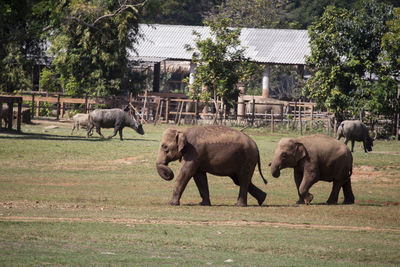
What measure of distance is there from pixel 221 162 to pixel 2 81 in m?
36.7

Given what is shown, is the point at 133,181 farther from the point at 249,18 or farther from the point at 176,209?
the point at 249,18

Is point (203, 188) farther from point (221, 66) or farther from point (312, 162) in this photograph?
point (221, 66)

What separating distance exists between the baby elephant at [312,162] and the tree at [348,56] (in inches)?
1033

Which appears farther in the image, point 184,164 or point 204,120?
point 204,120

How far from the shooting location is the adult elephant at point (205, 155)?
1650cm

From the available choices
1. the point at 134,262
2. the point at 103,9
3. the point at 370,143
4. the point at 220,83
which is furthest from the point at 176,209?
the point at 103,9

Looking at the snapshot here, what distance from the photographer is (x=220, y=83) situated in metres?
47.5

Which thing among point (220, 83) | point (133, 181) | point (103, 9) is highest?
point (103, 9)

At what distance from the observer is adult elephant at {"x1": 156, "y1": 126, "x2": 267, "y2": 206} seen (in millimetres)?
16500

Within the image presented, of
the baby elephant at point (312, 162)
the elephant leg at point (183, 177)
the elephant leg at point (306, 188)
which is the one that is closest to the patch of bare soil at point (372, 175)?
the baby elephant at point (312, 162)

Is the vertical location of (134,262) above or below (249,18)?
below

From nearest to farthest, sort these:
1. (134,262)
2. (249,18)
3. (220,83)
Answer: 1. (134,262)
2. (220,83)
3. (249,18)

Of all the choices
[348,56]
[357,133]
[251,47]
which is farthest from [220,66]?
[357,133]

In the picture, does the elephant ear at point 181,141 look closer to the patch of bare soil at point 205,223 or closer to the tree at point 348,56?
the patch of bare soil at point 205,223
